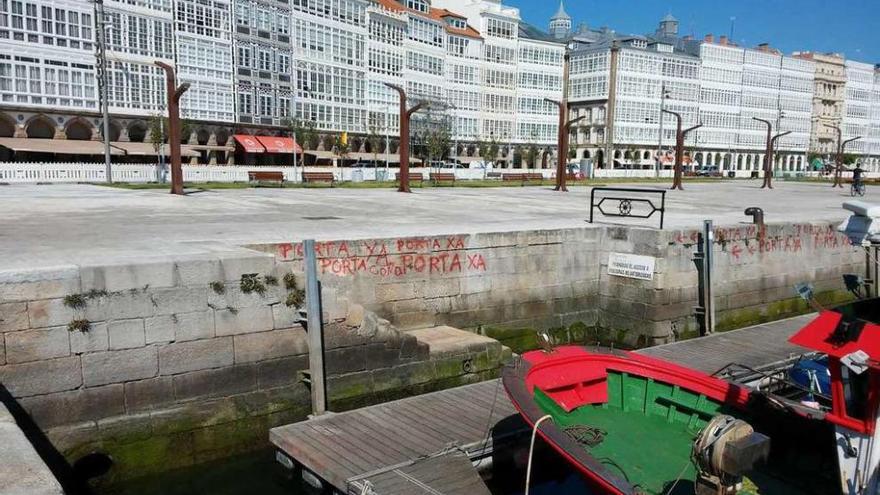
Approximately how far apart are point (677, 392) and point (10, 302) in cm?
884

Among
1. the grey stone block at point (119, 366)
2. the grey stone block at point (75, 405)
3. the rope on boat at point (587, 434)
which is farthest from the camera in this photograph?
the grey stone block at point (119, 366)

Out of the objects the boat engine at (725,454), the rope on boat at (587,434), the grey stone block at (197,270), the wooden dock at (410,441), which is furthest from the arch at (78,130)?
the boat engine at (725,454)

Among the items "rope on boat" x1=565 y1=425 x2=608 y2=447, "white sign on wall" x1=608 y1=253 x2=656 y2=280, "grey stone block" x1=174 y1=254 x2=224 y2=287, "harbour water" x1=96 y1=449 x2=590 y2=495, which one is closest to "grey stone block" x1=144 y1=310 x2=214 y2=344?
"grey stone block" x1=174 y1=254 x2=224 y2=287

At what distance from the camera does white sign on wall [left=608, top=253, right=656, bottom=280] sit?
16.3 meters

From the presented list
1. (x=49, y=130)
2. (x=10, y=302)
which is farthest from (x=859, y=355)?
(x=49, y=130)

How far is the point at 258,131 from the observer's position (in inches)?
2438

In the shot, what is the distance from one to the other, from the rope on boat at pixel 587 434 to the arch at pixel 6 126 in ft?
168

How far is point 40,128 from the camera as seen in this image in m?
49.8

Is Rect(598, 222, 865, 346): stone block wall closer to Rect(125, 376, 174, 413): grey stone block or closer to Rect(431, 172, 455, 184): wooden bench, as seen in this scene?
Rect(125, 376, 174, 413): grey stone block

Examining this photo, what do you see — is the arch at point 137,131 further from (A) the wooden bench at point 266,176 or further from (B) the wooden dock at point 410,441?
(B) the wooden dock at point 410,441

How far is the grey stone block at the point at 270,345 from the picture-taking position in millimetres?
10727

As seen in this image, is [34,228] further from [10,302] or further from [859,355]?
[859,355]

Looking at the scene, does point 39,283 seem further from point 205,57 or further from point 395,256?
point 205,57

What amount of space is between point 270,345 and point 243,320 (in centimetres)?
63
